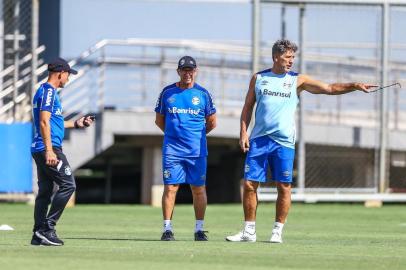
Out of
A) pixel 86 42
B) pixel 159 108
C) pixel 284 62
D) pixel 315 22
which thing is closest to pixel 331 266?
pixel 284 62

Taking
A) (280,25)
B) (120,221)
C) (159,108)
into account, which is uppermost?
(280,25)

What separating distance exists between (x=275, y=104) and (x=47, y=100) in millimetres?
2238

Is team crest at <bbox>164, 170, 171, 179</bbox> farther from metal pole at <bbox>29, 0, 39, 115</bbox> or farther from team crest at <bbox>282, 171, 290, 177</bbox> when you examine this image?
metal pole at <bbox>29, 0, 39, 115</bbox>

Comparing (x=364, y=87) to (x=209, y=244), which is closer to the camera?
(x=209, y=244)

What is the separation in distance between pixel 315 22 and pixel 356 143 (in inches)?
93.6

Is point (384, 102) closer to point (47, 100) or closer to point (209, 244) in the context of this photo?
point (209, 244)

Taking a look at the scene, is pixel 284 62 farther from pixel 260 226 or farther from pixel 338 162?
pixel 338 162

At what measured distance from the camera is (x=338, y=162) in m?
22.3

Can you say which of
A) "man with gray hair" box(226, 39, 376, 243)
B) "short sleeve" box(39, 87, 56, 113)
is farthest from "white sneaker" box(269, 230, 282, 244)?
"short sleeve" box(39, 87, 56, 113)

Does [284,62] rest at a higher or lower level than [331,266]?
higher

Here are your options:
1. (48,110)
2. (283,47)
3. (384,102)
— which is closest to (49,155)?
(48,110)

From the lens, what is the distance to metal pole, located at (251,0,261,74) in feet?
68.3

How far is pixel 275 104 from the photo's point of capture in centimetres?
1196

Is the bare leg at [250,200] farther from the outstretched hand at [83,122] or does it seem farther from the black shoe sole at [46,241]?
the black shoe sole at [46,241]
